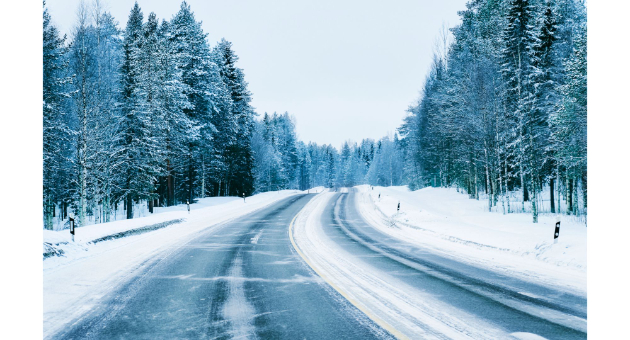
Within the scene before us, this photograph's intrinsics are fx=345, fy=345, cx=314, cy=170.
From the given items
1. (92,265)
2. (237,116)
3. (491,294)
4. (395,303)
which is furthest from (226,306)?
(237,116)

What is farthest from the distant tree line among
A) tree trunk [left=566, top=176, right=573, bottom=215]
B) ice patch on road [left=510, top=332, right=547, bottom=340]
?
tree trunk [left=566, top=176, right=573, bottom=215]

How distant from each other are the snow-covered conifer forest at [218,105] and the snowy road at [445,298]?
46.1 ft

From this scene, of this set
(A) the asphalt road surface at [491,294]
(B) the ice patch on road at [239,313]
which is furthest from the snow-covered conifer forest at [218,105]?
(B) the ice patch on road at [239,313]

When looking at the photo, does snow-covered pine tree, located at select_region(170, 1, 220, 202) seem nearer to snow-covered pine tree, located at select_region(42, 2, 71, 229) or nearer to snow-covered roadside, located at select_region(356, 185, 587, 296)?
snow-covered pine tree, located at select_region(42, 2, 71, 229)

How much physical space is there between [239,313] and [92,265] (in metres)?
5.98

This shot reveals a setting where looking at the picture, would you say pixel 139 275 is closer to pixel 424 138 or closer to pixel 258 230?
pixel 258 230

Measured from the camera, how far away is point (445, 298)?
5.87 meters

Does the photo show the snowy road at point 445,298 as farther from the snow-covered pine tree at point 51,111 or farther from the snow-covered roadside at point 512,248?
the snow-covered pine tree at point 51,111

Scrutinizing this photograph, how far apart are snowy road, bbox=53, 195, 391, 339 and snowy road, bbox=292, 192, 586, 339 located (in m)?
0.47

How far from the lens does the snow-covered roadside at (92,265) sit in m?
5.67

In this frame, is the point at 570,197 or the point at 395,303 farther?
the point at 570,197

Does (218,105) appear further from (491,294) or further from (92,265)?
(491,294)

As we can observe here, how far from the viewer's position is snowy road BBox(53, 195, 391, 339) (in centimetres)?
454
